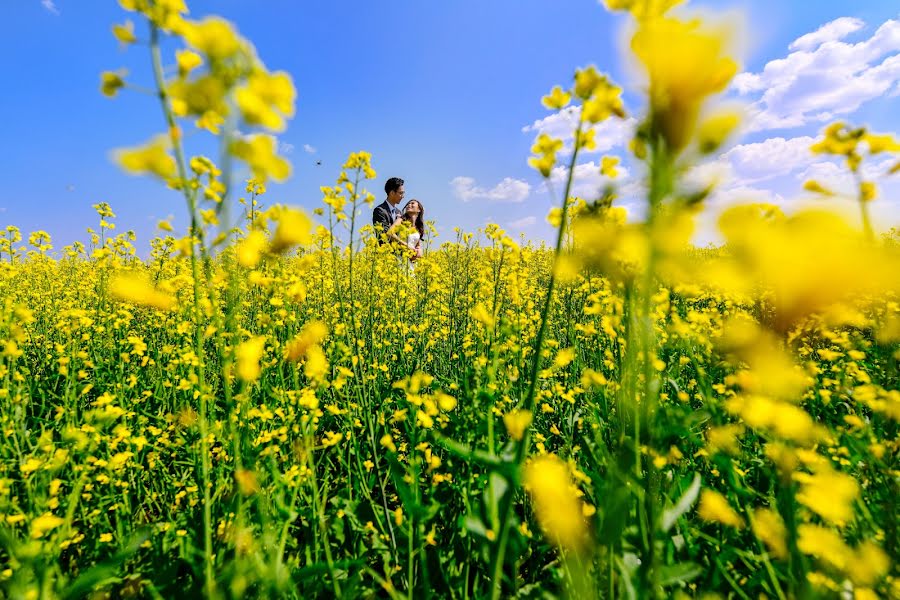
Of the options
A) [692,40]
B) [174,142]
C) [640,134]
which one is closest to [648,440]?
[640,134]

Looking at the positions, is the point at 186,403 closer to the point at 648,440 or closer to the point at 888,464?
the point at 648,440

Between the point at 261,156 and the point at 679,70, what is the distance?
2.29 feet

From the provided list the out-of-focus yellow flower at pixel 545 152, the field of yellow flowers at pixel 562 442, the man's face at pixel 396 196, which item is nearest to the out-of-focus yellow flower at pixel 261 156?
the field of yellow flowers at pixel 562 442

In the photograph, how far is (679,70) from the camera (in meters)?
0.60

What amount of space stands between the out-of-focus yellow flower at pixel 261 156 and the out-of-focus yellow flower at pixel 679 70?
2.11 ft

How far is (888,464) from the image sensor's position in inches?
56.4

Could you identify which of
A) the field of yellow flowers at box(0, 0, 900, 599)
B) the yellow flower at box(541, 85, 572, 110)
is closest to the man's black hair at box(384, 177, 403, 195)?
the field of yellow flowers at box(0, 0, 900, 599)

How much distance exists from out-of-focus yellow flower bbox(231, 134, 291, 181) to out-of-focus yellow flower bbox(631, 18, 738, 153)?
64 cm

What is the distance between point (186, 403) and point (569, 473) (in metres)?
2.60

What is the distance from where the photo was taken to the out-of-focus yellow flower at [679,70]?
0.59 m

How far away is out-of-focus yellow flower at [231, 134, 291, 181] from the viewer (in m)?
0.83

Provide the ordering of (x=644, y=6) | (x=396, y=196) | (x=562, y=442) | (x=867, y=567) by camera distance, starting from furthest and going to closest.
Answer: (x=396, y=196)
(x=562, y=442)
(x=867, y=567)
(x=644, y=6)

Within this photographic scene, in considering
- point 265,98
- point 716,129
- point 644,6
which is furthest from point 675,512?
point 265,98

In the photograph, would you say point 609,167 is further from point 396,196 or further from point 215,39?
point 396,196
